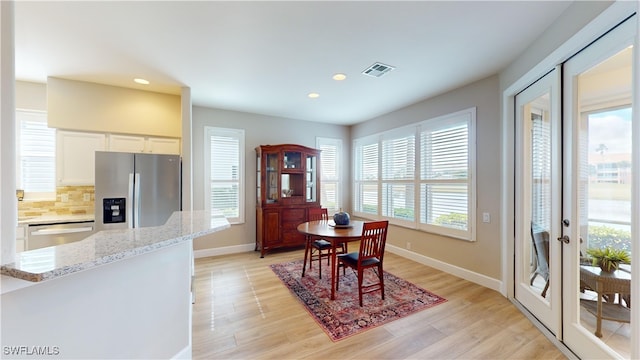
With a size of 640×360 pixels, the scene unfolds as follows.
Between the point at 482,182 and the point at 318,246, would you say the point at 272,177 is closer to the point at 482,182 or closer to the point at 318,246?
the point at 318,246

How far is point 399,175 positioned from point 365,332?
9.65 feet

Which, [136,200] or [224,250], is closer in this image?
[136,200]

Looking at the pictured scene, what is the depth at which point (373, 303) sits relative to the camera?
2.73 meters

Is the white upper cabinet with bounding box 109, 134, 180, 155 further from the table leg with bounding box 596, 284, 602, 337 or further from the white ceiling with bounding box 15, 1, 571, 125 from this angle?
the table leg with bounding box 596, 284, 602, 337

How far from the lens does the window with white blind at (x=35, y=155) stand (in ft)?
11.0

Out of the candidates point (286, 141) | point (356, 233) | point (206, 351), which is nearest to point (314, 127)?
point (286, 141)

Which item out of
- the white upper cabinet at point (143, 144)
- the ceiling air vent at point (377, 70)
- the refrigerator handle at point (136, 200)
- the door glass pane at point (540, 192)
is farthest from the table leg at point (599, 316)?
the white upper cabinet at point (143, 144)

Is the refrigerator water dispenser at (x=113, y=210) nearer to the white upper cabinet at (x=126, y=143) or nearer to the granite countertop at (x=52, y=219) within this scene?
the granite countertop at (x=52, y=219)

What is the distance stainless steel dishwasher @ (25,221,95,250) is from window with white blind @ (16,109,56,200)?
2.39 feet

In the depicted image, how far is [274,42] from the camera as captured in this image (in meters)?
2.35

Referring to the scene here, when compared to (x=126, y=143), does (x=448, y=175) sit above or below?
below

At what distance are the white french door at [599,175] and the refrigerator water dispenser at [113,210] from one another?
15.5 ft

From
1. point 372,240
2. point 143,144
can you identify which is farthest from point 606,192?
point 143,144

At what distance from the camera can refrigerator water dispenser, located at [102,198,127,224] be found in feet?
10.4
